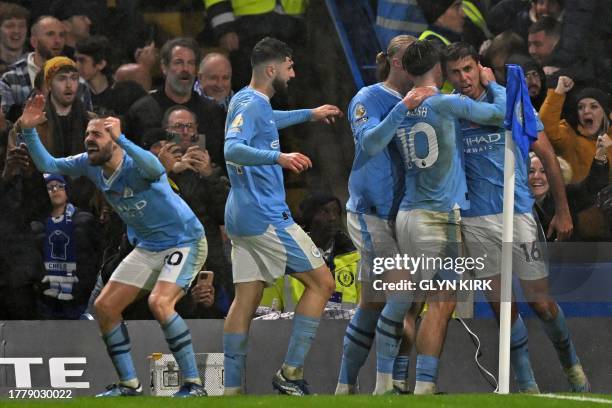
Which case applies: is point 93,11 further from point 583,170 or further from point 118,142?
point 583,170

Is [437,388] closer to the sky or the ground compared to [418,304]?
closer to the ground

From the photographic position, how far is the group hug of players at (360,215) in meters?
8.70

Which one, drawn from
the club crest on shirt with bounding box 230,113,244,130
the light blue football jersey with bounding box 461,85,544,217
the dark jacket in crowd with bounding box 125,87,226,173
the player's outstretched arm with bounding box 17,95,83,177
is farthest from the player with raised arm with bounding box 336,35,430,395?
the player's outstretched arm with bounding box 17,95,83,177

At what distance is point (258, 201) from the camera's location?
880cm

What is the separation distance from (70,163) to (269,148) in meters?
1.32

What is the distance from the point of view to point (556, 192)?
9.42m

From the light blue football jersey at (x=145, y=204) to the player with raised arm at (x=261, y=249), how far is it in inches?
12.9

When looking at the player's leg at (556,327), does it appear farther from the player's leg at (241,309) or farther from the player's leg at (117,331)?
the player's leg at (117,331)

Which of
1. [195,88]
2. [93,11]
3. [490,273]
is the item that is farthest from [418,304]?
[93,11]

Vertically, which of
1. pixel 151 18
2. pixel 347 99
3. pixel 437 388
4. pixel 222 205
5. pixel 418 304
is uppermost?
pixel 151 18

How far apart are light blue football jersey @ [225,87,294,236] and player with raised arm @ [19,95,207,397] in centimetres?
34

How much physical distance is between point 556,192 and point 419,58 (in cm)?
147

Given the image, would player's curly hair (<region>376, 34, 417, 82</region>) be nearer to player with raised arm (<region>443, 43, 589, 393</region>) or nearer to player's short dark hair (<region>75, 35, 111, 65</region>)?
player with raised arm (<region>443, 43, 589, 393</region>)

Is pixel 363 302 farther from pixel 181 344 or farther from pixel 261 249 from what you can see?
pixel 181 344
